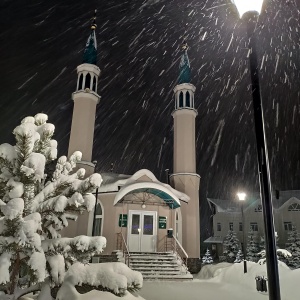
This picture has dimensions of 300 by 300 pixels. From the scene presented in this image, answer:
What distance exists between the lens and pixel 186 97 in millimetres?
26219

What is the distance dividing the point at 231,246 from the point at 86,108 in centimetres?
2523

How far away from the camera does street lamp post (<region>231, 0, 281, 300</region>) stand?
340cm

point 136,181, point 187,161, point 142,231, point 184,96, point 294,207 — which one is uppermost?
point 184,96

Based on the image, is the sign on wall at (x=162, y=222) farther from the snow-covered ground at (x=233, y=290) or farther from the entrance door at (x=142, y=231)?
the snow-covered ground at (x=233, y=290)

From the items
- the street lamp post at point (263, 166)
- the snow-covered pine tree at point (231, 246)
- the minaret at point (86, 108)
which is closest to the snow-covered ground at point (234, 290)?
the street lamp post at point (263, 166)

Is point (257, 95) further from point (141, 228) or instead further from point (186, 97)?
point (186, 97)

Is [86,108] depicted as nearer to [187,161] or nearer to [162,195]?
[187,161]

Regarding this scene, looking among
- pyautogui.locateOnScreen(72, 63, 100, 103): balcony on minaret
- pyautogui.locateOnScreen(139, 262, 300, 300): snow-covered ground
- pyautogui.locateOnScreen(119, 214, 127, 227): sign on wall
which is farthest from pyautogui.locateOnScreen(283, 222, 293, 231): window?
pyautogui.locateOnScreen(72, 63, 100, 103): balcony on minaret

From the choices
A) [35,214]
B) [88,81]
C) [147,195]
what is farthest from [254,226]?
[35,214]

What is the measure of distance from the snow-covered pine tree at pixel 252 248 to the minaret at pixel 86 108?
72.3 feet

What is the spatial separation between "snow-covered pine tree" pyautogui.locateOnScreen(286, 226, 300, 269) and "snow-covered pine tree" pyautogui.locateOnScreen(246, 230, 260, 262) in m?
3.43

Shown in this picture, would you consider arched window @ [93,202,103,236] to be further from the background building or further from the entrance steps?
the background building

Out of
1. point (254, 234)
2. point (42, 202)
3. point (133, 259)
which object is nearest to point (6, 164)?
point (42, 202)

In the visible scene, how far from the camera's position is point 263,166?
3.75 metres
